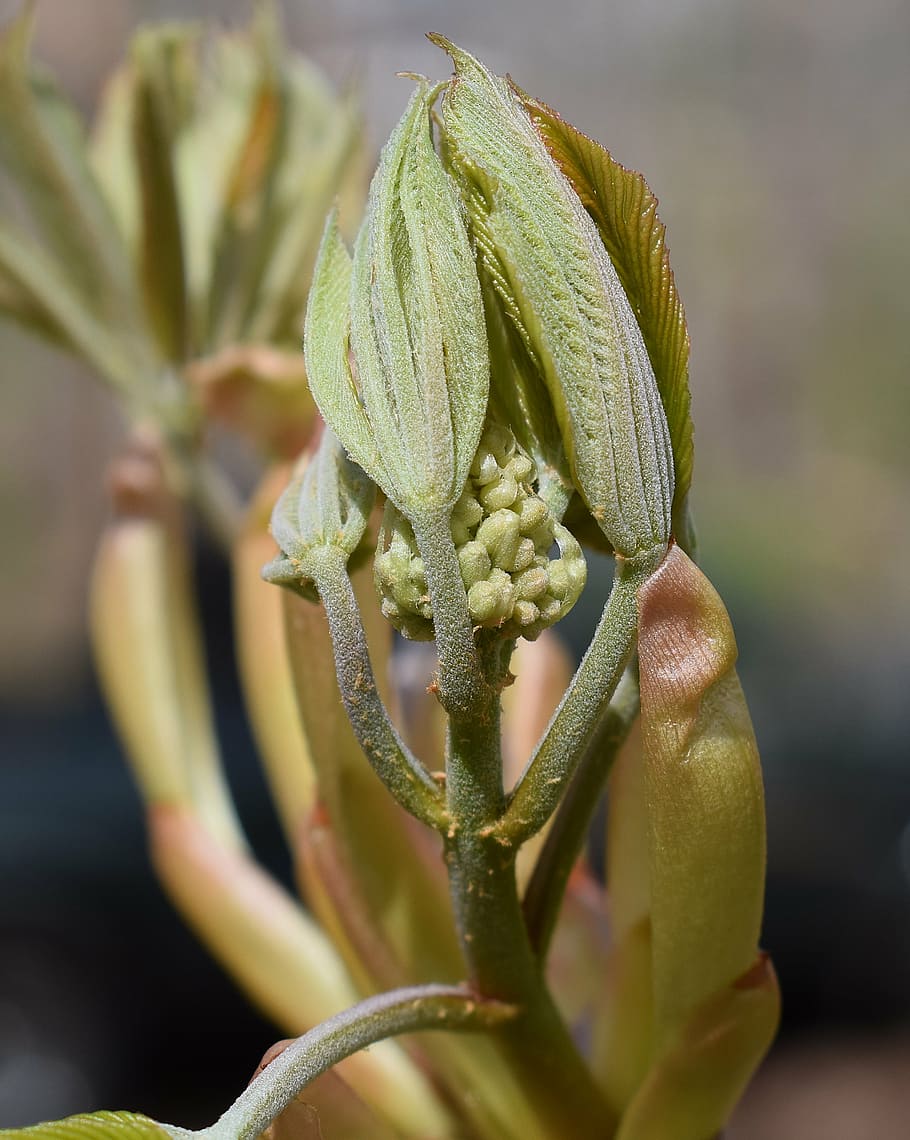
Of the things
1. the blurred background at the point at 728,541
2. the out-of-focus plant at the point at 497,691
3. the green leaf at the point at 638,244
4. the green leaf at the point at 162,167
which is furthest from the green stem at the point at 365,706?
the blurred background at the point at 728,541

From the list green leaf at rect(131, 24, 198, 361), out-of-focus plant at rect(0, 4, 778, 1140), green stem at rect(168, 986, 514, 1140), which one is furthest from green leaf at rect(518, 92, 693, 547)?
green leaf at rect(131, 24, 198, 361)

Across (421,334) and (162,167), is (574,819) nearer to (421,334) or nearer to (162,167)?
(421,334)

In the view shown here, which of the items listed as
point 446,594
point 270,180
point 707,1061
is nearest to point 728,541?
point 270,180

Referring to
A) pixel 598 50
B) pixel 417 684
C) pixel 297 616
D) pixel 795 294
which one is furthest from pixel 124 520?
pixel 598 50

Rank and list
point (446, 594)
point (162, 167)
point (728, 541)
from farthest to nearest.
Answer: point (728, 541) → point (162, 167) → point (446, 594)

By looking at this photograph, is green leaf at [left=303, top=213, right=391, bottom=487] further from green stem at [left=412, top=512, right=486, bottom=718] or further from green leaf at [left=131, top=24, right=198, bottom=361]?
green leaf at [left=131, top=24, right=198, bottom=361]

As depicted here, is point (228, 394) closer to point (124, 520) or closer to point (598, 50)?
point (124, 520)
